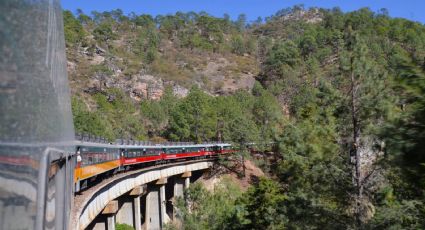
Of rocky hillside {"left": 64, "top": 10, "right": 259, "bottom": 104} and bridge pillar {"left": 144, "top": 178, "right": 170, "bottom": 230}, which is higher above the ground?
rocky hillside {"left": 64, "top": 10, "right": 259, "bottom": 104}

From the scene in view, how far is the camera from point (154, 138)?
7688cm

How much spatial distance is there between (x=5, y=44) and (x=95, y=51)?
406ft

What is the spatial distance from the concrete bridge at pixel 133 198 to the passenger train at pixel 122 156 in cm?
62

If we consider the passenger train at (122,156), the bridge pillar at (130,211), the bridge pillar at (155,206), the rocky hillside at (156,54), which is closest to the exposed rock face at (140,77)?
the rocky hillside at (156,54)

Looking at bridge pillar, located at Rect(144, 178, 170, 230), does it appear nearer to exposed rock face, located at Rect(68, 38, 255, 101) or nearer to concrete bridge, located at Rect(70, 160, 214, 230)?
concrete bridge, located at Rect(70, 160, 214, 230)

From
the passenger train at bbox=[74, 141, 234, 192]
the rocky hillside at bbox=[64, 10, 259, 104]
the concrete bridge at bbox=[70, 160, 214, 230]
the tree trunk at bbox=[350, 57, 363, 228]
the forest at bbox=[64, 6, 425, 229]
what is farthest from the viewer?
the rocky hillside at bbox=[64, 10, 259, 104]

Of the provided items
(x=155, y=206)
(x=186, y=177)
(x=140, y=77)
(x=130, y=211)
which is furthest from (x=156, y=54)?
(x=130, y=211)

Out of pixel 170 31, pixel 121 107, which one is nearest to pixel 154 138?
pixel 121 107

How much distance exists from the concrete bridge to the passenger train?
617 mm

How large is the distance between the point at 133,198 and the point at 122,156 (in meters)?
8.44

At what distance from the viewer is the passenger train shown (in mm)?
17528

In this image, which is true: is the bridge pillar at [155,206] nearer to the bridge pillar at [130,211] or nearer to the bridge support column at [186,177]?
the bridge pillar at [130,211]

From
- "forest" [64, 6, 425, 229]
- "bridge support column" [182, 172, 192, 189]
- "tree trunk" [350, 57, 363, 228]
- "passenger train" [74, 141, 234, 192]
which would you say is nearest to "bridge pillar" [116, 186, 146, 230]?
"passenger train" [74, 141, 234, 192]

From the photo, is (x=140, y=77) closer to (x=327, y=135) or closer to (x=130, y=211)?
(x=130, y=211)
